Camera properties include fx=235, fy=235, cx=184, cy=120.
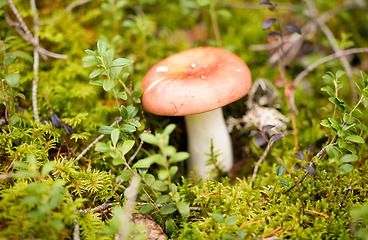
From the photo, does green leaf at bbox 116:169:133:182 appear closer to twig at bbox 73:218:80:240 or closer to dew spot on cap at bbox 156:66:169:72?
twig at bbox 73:218:80:240

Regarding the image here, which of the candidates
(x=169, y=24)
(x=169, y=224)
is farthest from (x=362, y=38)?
(x=169, y=224)

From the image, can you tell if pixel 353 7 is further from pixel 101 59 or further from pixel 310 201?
pixel 101 59

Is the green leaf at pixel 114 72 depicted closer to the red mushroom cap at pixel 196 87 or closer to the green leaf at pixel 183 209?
the red mushroom cap at pixel 196 87

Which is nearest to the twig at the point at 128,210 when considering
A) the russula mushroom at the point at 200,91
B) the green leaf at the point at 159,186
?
the green leaf at the point at 159,186

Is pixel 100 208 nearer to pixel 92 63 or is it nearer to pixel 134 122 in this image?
pixel 134 122

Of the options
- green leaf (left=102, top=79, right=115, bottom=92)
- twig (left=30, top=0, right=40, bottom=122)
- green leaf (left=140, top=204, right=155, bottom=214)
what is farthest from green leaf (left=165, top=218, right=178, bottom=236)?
twig (left=30, top=0, right=40, bottom=122)

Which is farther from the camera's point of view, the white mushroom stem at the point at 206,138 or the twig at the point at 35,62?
the white mushroom stem at the point at 206,138
